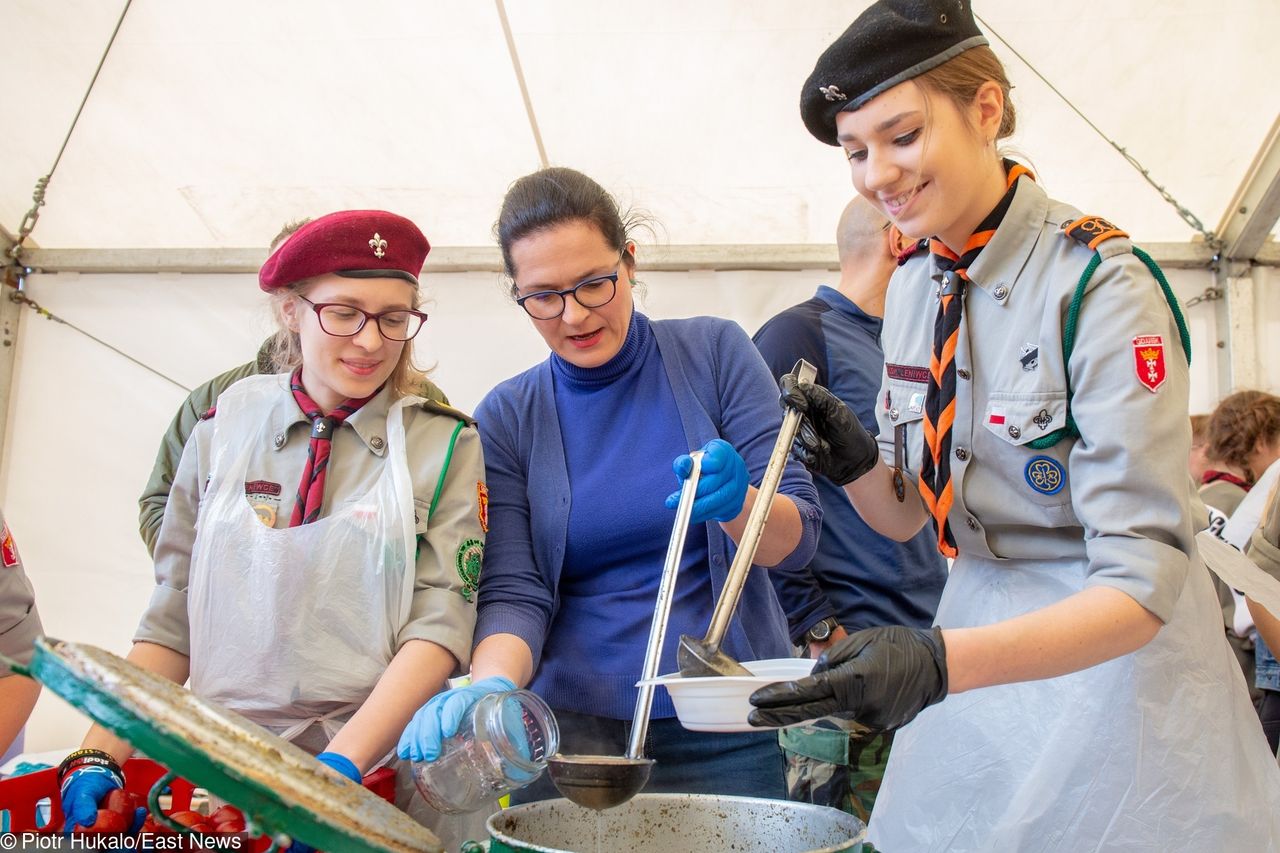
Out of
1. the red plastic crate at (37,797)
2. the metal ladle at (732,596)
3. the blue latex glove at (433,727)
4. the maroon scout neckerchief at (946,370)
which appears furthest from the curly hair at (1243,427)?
the red plastic crate at (37,797)

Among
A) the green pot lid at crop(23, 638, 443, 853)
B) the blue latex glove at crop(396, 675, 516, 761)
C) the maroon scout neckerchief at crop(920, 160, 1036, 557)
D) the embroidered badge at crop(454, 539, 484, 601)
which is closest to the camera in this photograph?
the green pot lid at crop(23, 638, 443, 853)

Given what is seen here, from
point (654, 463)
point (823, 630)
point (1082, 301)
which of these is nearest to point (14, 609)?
point (654, 463)

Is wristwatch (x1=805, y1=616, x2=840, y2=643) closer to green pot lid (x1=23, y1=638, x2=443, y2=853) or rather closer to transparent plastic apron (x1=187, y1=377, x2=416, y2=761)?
transparent plastic apron (x1=187, y1=377, x2=416, y2=761)

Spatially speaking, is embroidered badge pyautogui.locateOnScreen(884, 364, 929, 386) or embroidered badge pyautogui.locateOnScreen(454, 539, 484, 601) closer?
embroidered badge pyautogui.locateOnScreen(884, 364, 929, 386)

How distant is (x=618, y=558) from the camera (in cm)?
168

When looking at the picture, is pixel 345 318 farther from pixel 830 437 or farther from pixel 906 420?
pixel 906 420

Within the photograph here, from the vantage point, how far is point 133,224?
3.73 m

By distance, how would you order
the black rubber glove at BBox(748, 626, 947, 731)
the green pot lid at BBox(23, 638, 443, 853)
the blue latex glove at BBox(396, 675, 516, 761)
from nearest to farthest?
the green pot lid at BBox(23, 638, 443, 853) < the black rubber glove at BBox(748, 626, 947, 731) < the blue latex glove at BBox(396, 675, 516, 761)

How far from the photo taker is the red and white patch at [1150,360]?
1.18m

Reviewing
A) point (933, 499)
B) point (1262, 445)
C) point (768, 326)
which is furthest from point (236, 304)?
point (1262, 445)

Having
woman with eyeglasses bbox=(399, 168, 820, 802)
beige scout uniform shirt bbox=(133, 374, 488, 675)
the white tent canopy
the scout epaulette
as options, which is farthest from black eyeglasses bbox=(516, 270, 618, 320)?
the white tent canopy

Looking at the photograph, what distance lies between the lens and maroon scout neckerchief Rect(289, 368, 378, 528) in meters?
1.58

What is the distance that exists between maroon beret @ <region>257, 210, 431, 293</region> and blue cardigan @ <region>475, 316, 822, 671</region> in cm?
33

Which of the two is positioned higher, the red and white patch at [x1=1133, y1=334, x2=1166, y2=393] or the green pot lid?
the red and white patch at [x1=1133, y1=334, x2=1166, y2=393]
